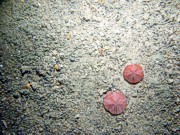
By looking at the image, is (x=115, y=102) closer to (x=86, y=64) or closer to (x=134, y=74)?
(x=134, y=74)

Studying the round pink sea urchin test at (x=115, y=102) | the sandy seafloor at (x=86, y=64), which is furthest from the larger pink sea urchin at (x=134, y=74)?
the round pink sea urchin test at (x=115, y=102)

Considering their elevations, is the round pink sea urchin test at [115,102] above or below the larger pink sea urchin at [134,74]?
below

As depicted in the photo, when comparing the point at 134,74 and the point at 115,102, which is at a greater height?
the point at 134,74

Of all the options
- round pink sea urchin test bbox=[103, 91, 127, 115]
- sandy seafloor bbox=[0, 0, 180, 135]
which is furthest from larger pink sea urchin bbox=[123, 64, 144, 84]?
round pink sea urchin test bbox=[103, 91, 127, 115]

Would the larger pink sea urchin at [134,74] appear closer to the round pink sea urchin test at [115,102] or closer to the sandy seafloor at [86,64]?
the sandy seafloor at [86,64]

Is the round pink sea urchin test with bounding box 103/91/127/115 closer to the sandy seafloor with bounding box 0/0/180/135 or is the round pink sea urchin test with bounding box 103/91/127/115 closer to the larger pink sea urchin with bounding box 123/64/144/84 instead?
the sandy seafloor with bounding box 0/0/180/135

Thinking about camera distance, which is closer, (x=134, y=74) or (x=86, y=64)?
(x=134, y=74)

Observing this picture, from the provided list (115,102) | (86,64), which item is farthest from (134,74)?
(86,64)
